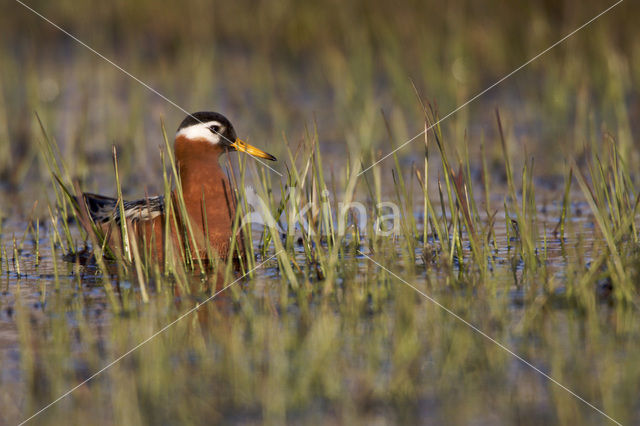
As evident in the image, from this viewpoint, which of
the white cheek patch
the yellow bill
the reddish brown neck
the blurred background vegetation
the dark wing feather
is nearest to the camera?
the reddish brown neck

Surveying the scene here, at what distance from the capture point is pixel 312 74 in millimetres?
14492

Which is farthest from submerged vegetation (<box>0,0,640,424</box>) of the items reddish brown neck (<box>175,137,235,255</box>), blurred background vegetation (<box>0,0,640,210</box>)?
reddish brown neck (<box>175,137,235,255</box>)

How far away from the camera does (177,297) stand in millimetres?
5637

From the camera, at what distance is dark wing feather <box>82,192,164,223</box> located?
6793 mm

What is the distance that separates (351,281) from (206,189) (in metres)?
1.61

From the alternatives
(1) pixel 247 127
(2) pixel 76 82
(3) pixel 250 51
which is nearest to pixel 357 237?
(1) pixel 247 127

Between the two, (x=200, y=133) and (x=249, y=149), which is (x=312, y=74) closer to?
(x=249, y=149)

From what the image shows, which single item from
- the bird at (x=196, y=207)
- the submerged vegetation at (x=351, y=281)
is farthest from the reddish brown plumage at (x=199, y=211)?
the submerged vegetation at (x=351, y=281)

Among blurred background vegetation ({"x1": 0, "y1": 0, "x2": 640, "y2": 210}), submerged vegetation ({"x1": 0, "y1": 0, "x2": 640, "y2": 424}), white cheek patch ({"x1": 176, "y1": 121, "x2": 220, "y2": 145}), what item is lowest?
submerged vegetation ({"x1": 0, "y1": 0, "x2": 640, "y2": 424})

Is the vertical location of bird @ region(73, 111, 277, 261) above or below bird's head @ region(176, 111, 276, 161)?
below

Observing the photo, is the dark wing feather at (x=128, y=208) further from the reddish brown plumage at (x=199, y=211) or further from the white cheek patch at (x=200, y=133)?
the white cheek patch at (x=200, y=133)

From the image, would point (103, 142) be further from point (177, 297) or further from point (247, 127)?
point (177, 297)

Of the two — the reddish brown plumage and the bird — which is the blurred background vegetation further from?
the reddish brown plumage

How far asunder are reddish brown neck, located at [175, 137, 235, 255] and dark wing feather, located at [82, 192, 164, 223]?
0.25 m
